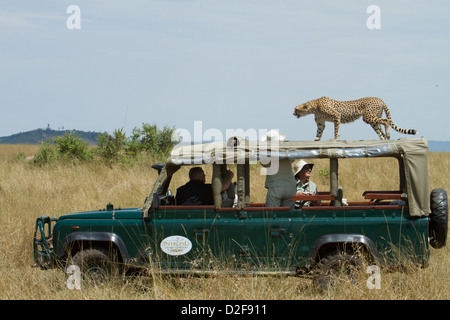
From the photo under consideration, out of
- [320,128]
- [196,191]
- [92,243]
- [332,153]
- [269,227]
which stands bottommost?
[92,243]

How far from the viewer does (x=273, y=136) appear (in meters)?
6.68

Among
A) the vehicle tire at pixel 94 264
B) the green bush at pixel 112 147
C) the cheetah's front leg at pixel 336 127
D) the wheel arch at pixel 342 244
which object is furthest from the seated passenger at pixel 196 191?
the green bush at pixel 112 147

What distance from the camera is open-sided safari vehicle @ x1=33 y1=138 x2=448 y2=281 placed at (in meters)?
5.93

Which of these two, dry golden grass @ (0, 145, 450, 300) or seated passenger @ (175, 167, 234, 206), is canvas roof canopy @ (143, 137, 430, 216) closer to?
seated passenger @ (175, 167, 234, 206)

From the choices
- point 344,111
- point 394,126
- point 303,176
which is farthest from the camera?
point 344,111

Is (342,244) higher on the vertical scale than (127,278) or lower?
higher

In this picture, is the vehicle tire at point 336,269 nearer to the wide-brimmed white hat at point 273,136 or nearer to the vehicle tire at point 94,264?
the wide-brimmed white hat at point 273,136

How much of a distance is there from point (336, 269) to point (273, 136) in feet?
5.39

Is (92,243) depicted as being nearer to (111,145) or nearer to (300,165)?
(300,165)

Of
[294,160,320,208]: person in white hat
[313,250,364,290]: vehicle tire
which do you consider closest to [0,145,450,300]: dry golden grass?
[313,250,364,290]: vehicle tire

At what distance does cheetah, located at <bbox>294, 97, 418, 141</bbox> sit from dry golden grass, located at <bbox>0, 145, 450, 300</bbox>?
2.06 meters

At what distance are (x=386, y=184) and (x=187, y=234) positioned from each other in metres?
8.47

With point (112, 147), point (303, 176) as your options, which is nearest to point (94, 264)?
point (303, 176)

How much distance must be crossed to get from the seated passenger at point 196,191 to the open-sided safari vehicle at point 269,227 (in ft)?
0.74
